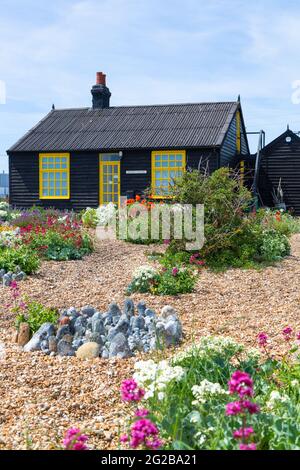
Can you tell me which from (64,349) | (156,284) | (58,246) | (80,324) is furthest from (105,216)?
(64,349)

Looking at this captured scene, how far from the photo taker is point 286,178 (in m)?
21.1

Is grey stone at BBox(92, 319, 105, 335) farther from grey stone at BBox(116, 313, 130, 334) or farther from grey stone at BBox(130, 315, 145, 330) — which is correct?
grey stone at BBox(130, 315, 145, 330)

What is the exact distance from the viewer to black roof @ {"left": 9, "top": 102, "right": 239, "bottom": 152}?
19781 millimetres

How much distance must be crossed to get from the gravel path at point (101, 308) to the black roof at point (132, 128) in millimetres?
8605

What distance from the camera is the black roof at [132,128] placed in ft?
64.9

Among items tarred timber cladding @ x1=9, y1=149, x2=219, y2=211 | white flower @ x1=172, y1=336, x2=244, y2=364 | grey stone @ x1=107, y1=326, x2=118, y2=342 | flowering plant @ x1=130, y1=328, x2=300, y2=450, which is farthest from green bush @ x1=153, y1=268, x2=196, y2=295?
tarred timber cladding @ x1=9, y1=149, x2=219, y2=211

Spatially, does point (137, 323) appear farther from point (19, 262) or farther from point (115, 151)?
point (115, 151)

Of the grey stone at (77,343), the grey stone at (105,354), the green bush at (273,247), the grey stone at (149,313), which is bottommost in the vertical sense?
the grey stone at (105,354)

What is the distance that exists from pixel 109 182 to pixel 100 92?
4364 mm

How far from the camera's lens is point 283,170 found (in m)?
21.1

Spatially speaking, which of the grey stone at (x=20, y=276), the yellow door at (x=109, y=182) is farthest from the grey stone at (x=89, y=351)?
the yellow door at (x=109, y=182)

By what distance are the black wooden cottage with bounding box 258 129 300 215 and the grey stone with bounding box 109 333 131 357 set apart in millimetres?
16215

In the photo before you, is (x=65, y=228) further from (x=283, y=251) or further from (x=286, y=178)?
(x=286, y=178)

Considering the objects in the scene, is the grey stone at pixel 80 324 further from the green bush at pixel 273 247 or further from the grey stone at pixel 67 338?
the green bush at pixel 273 247
